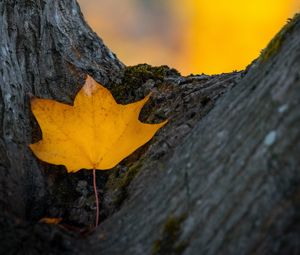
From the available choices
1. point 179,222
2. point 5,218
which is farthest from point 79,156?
point 179,222

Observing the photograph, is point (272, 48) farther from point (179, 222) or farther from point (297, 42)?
point (179, 222)

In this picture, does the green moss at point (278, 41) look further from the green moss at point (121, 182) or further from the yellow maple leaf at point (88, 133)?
the green moss at point (121, 182)

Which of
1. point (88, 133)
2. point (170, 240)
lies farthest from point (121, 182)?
point (170, 240)

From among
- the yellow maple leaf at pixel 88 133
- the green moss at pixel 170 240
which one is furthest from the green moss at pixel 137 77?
the green moss at pixel 170 240

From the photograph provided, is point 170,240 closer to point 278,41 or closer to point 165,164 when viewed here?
point 165,164

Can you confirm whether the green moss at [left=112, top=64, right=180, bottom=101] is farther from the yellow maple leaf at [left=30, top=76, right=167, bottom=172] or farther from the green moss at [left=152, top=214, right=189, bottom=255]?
the green moss at [left=152, top=214, right=189, bottom=255]

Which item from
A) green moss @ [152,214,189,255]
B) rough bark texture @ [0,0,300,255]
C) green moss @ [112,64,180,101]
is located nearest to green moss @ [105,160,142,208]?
rough bark texture @ [0,0,300,255]
